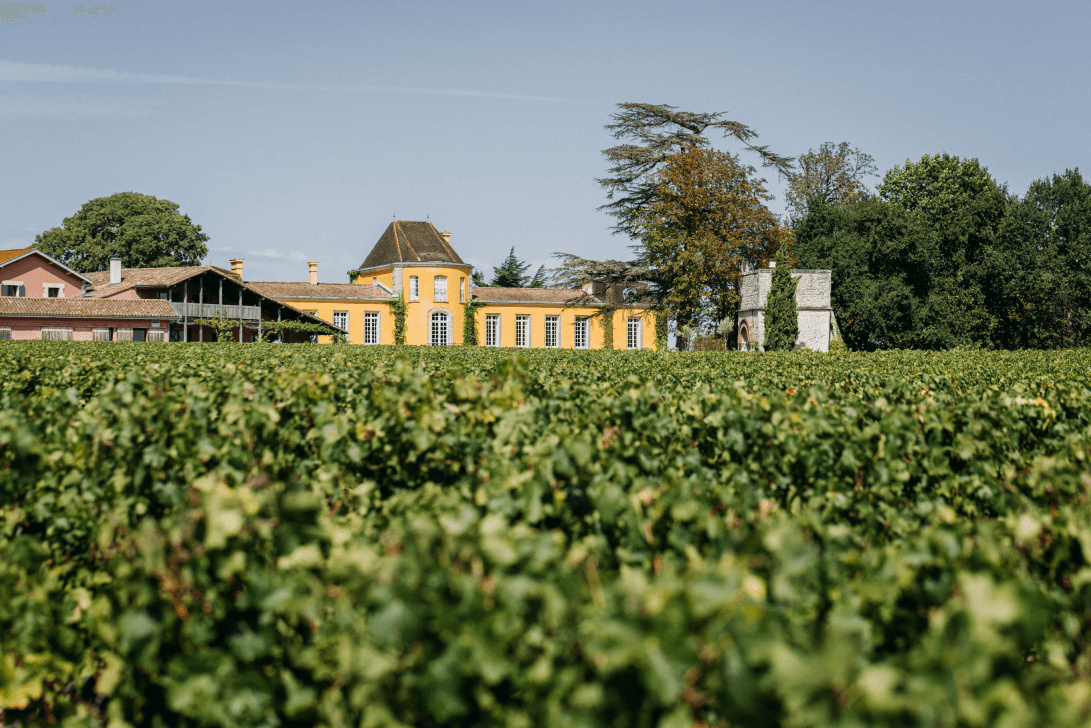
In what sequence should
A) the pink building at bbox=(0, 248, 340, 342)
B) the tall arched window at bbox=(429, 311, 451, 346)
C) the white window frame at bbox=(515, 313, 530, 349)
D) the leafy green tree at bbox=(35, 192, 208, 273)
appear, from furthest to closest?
the leafy green tree at bbox=(35, 192, 208, 273) → the white window frame at bbox=(515, 313, 530, 349) → the tall arched window at bbox=(429, 311, 451, 346) → the pink building at bbox=(0, 248, 340, 342)

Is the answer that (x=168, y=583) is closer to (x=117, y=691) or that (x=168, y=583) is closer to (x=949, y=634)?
(x=117, y=691)

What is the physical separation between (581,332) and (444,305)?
10070 millimetres

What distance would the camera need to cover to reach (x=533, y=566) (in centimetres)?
174

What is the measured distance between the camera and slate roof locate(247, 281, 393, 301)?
5175cm

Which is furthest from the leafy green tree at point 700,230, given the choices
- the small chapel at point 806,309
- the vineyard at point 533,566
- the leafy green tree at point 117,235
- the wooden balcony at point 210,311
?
the leafy green tree at point 117,235

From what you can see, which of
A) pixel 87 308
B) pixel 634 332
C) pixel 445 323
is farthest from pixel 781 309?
pixel 87 308

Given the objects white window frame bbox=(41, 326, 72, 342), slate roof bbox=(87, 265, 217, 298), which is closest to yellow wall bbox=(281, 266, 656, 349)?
slate roof bbox=(87, 265, 217, 298)

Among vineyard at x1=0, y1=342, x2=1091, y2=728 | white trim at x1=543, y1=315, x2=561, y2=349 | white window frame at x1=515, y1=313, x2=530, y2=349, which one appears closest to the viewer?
vineyard at x1=0, y1=342, x2=1091, y2=728

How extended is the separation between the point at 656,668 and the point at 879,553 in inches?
40.2

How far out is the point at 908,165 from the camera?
5412cm

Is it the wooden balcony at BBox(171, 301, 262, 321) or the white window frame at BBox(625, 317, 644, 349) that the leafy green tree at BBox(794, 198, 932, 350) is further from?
the wooden balcony at BBox(171, 301, 262, 321)

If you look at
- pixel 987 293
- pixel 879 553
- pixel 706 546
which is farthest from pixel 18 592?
pixel 987 293

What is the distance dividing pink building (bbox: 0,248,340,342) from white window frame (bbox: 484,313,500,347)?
1016 centimetres

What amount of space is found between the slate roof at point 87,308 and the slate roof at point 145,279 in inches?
65.1
